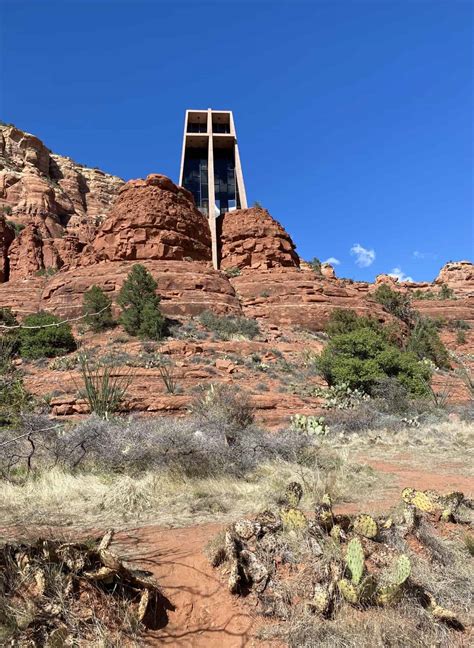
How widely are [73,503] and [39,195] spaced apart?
166 ft

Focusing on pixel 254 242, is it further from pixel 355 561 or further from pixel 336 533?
pixel 355 561

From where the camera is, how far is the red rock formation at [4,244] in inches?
1446

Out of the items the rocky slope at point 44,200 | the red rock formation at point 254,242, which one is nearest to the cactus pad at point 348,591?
the red rock formation at point 254,242

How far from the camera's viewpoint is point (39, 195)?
47.8 m

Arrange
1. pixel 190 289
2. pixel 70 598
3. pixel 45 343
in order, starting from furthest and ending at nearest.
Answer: pixel 190 289 < pixel 45 343 < pixel 70 598

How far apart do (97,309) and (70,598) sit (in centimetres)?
2394

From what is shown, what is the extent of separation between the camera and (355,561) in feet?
10.1

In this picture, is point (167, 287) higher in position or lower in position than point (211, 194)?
lower

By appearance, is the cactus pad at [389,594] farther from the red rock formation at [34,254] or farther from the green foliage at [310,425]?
the red rock formation at [34,254]

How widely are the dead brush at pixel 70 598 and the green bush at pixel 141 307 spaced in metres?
18.9

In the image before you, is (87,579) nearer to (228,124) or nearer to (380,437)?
(380,437)

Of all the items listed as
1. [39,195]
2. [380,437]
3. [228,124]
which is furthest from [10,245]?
[380,437]

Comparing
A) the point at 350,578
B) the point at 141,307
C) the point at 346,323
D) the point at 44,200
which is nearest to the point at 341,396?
the point at 346,323

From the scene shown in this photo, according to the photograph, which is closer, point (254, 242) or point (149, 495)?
point (149, 495)
